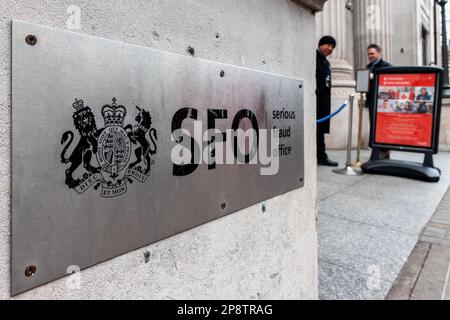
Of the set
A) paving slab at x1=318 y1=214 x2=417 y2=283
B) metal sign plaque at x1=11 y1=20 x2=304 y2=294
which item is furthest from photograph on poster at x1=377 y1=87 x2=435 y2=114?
metal sign plaque at x1=11 y1=20 x2=304 y2=294

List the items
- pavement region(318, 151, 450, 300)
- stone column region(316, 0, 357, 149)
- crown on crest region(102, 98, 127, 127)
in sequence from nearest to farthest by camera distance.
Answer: crown on crest region(102, 98, 127, 127), pavement region(318, 151, 450, 300), stone column region(316, 0, 357, 149)

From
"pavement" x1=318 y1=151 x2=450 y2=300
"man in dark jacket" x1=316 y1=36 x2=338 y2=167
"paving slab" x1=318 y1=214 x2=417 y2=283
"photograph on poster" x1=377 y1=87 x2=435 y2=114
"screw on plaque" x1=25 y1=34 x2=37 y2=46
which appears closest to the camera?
"screw on plaque" x1=25 y1=34 x2=37 y2=46

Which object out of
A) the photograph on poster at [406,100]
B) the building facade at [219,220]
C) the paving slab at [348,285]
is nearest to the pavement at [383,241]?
the paving slab at [348,285]

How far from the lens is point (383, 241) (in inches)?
114

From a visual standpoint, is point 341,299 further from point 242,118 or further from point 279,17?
point 279,17

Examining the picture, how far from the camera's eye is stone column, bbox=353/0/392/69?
393 inches

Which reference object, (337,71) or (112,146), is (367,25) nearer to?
(337,71)

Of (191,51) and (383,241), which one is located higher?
(191,51)

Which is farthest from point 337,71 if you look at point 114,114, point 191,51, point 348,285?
point 114,114

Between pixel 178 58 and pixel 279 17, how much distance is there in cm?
68

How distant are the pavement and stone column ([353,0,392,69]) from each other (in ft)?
21.2

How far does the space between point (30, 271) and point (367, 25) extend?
36.5 feet

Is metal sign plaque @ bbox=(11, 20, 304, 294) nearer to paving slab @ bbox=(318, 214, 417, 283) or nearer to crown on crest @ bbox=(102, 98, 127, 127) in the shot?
crown on crest @ bbox=(102, 98, 127, 127)

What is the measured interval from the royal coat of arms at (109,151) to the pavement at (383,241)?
162cm
